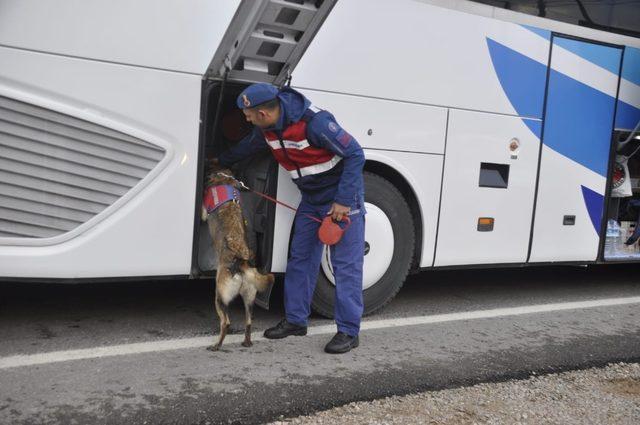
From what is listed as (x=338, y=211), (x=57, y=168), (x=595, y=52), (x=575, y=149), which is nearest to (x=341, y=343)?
(x=338, y=211)

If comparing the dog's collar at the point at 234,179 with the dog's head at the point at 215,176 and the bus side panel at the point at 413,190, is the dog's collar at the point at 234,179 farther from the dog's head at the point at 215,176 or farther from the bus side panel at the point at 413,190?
the bus side panel at the point at 413,190

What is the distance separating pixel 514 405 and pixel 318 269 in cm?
164

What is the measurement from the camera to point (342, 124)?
15.5 ft

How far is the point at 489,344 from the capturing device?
473cm

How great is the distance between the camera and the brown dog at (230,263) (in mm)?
4152

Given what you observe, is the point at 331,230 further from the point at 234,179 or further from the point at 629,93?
the point at 629,93

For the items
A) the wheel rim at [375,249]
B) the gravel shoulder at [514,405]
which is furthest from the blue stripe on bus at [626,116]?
the gravel shoulder at [514,405]

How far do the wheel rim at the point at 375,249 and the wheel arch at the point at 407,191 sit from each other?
26cm

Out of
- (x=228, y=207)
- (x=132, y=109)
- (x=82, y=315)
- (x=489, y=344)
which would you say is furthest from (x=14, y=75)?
(x=489, y=344)

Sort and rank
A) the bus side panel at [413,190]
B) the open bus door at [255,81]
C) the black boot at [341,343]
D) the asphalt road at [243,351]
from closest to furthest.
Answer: the asphalt road at [243,351] → the open bus door at [255,81] → the black boot at [341,343] → the bus side panel at [413,190]

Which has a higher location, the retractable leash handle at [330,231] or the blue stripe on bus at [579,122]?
the blue stripe on bus at [579,122]

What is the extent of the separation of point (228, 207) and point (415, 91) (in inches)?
67.9

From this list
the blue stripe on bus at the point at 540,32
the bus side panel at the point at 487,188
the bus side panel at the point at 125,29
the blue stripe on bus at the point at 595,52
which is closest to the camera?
the bus side panel at the point at 125,29

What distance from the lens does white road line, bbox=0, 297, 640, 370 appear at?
3.92m
